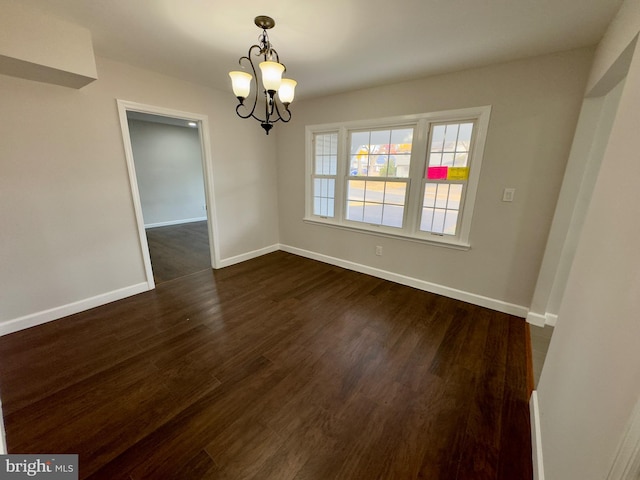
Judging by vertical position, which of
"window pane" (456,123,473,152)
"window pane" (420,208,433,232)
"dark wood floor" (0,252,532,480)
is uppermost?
"window pane" (456,123,473,152)

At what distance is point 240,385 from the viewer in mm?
1729

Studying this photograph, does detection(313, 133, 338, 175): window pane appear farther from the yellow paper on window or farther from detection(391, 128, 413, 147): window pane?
the yellow paper on window

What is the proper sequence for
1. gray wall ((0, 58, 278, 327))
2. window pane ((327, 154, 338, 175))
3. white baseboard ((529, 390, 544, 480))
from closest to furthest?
white baseboard ((529, 390, 544, 480)) → gray wall ((0, 58, 278, 327)) → window pane ((327, 154, 338, 175))

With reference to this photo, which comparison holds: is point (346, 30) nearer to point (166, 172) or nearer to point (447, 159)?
point (447, 159)

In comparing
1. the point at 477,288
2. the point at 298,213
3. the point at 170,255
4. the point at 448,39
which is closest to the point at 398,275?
the point at 477,288

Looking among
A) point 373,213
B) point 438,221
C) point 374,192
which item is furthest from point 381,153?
point 438,221

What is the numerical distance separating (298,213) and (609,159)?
3.52m

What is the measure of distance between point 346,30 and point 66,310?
3.65 meters

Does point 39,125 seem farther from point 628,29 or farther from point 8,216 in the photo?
point 628,29

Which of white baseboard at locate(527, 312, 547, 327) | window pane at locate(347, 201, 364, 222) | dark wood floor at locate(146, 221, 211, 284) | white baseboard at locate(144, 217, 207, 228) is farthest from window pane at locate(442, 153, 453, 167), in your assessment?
white baseboard at locate(144, 217, 207, 228)

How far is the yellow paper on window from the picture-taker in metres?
2.66

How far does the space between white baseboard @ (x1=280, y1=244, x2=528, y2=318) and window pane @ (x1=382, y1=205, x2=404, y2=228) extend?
66cm

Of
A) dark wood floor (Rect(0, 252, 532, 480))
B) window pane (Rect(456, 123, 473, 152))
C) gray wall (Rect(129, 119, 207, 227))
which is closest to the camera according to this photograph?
dark wood floor (Rect(0, 252, 532, 480))

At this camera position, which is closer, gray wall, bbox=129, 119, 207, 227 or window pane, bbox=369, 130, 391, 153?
window pane, bbox=369, 130, 391, 153
